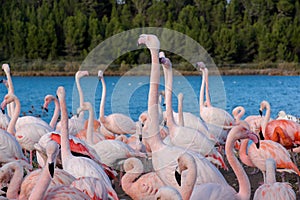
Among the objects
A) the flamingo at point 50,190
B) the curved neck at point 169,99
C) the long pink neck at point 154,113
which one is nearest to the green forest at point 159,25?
the curved neck at point 169,99

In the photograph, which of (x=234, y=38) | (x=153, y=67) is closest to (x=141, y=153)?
(x=153, y=67)

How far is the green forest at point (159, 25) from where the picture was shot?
47625 millimetres

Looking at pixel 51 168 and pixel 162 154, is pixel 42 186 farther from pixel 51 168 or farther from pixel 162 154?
pixel 162 154

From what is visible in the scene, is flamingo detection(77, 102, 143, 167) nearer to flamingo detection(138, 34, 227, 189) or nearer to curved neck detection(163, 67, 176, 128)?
curved neck detection(163, 67, 176, 128)

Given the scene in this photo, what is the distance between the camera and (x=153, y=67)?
5.55 meters

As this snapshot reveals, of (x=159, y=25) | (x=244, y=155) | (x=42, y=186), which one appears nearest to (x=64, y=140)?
(x=42, y=186)

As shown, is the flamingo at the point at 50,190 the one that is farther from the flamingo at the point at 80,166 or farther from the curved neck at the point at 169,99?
the curved neck at the point at 169,99

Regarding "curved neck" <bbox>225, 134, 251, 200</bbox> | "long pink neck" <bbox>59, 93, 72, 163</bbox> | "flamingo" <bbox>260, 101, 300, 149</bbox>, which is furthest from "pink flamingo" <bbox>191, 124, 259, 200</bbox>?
"flamingo" <bbox>260, 101, 300, 149</bbox>

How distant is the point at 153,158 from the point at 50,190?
139 centimetres

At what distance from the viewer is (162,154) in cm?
524

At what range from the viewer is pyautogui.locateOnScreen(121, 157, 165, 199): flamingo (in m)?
5.63

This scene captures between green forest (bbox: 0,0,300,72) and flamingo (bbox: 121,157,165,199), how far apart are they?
32.8 metres

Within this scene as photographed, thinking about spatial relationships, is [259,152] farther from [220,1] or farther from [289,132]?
[220,1]

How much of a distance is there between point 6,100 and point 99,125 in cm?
192
